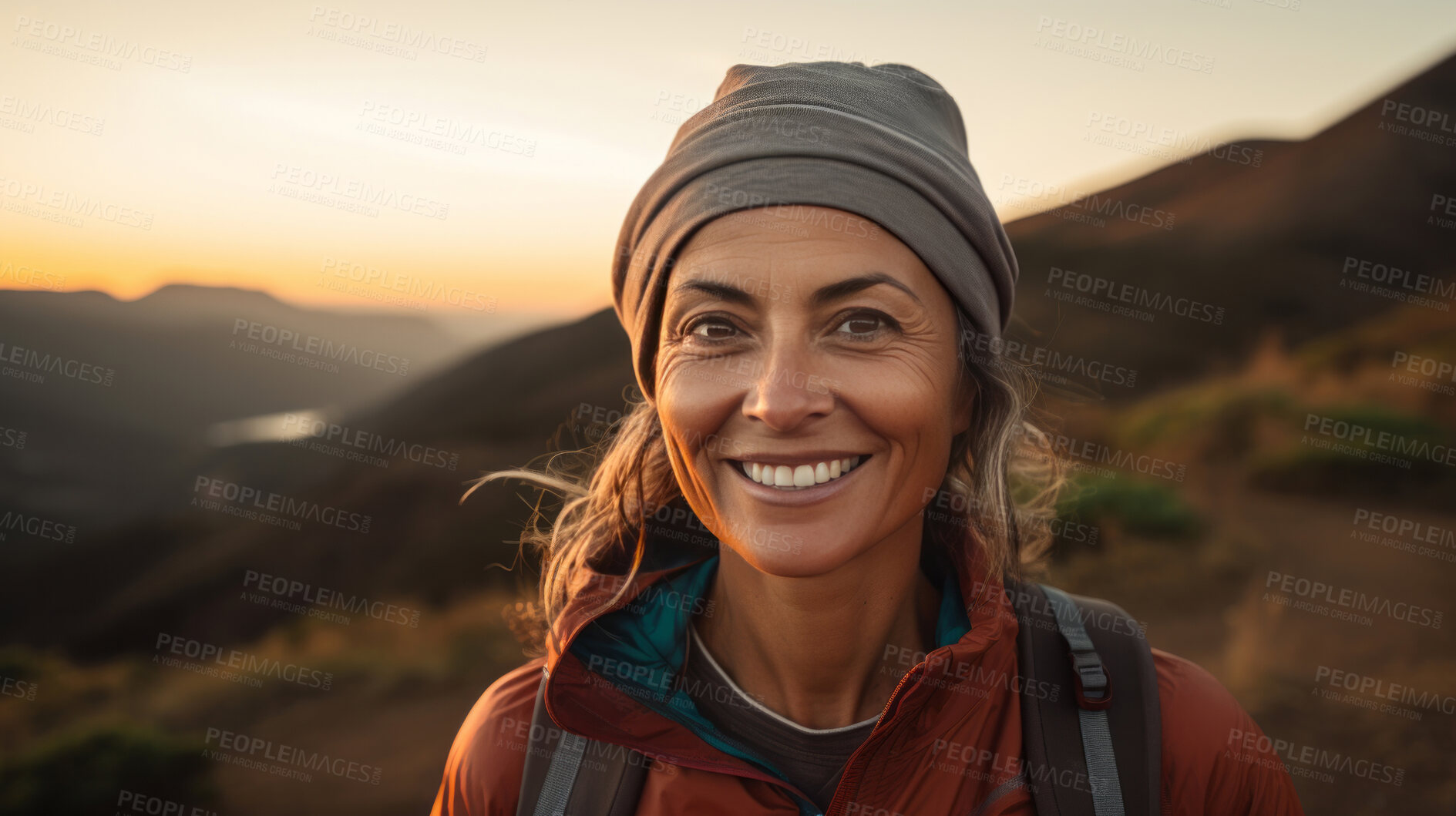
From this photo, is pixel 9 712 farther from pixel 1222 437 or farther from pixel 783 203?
pixel 1222 437

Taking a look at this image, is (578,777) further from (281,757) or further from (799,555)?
(281,757)

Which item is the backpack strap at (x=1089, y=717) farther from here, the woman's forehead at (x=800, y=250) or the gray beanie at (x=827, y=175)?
the woman's forehead at (x=800, y=250)

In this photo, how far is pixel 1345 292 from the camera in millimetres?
15695

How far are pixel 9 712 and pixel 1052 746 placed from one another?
1425 centimetres

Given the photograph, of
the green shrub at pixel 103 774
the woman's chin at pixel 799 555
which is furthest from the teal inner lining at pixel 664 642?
the green shrub at pixel 103 774

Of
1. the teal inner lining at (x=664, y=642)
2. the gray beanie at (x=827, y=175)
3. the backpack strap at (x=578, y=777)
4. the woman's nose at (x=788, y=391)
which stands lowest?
the backpack strap at (x=578, y=777)

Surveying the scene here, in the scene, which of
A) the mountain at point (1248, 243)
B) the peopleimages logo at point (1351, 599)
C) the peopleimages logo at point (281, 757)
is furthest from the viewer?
the mountain at point (1248, 243)

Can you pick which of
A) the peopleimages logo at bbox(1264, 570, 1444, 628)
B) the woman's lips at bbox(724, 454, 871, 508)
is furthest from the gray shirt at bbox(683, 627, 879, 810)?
the peopleimages logo at bbox(1264, 570, 1444, 628)

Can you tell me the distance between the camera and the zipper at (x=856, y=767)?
179 centimetres

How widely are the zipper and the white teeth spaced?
46 cm

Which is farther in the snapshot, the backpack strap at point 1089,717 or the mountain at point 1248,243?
Answer: the mountain at point 1248,243

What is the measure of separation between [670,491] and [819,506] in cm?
74

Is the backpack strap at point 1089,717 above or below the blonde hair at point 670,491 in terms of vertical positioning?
below

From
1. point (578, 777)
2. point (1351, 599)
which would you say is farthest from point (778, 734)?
point (1351, 599)
